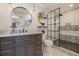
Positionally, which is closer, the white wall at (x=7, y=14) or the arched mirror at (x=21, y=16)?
the white wall at (x=7, y=14)

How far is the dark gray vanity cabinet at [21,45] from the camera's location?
5.77 feet

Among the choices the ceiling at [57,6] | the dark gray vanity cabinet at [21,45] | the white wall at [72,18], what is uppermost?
the ceiling at [57,6]

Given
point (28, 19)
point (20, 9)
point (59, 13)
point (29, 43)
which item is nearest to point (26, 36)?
point (29, 43)

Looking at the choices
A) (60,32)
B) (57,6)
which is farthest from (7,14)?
(60,32)

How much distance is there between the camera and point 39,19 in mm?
2014

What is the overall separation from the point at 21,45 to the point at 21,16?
0.61 meters

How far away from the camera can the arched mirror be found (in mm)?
1949

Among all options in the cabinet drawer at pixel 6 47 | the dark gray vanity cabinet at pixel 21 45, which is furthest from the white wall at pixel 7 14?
the cabinet drawer at pixel 6 47

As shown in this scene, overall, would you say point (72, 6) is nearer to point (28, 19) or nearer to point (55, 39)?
point (55, 39)

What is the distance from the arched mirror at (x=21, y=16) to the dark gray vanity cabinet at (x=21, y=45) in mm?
288

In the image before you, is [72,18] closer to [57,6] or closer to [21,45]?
[57,6]

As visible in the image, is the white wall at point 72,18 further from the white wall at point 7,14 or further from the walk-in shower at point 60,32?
the white wall at point 7,14

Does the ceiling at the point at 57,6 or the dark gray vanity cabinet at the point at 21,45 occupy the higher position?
the ceiling at the point at 57,6

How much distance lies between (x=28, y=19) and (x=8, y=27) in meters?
0.47
